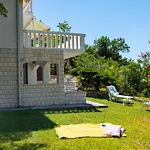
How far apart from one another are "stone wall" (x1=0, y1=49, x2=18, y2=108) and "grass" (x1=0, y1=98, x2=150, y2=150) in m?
1.63

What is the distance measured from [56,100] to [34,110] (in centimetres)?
192

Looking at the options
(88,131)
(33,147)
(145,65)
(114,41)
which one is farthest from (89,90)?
(114,41)

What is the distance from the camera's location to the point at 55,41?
45.6ft

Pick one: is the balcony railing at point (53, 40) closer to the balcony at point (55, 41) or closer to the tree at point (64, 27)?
the balcony at point (55, 41)

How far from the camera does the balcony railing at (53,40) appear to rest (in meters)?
13.3

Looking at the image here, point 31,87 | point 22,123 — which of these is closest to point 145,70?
point 31,87

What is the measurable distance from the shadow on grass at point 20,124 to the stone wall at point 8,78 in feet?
5.33

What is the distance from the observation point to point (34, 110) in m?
12.4

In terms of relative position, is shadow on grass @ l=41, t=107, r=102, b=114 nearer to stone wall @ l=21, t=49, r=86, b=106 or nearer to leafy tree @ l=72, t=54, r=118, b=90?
stone wall @ l=21, t=49, r=86, b=106

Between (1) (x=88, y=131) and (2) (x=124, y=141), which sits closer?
(2) (x=124, y=141)

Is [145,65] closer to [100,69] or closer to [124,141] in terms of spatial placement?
[100,69]

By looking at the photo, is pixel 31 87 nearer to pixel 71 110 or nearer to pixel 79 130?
pixel 71 110

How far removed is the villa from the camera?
13.0 m

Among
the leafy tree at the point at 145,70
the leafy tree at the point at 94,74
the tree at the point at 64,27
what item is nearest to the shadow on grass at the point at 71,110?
the leafy tree at the point at 94,74
